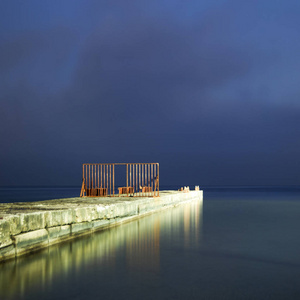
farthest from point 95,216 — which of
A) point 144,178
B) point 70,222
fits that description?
point 144,178

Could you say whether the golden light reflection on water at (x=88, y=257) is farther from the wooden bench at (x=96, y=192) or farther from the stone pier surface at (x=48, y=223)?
the wooden bench at (x=96, y=192)

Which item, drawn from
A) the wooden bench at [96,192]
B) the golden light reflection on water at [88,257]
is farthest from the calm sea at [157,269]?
the wooden bench at [96,192]

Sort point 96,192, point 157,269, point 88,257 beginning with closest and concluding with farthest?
point 157,269
point 88,257
point 96,192

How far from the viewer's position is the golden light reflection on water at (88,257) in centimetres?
563

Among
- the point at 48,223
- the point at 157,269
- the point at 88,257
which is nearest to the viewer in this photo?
the point at 157,269

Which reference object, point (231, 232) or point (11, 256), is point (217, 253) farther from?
point (11, 256)

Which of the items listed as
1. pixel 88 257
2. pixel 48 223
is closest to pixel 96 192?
pixel 48 223

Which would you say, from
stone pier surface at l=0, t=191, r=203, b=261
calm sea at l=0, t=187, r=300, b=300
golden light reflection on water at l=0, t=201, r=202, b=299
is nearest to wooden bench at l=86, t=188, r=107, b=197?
stone pier surface at l=0, t=191, r=203, b=261

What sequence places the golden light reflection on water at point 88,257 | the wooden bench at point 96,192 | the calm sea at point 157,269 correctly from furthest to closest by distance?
the wooden bench at point 96,192 < the golden light reflection on water at point 88,257 < the calm sea at point 157,269

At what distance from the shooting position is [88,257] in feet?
24.1

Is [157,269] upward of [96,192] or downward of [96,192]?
downward

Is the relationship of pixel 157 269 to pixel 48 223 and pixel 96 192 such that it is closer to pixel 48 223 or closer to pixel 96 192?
pixel 48 223

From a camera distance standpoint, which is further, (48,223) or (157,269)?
(48,223)

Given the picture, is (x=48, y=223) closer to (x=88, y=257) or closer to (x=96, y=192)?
(x=88, y=257)
